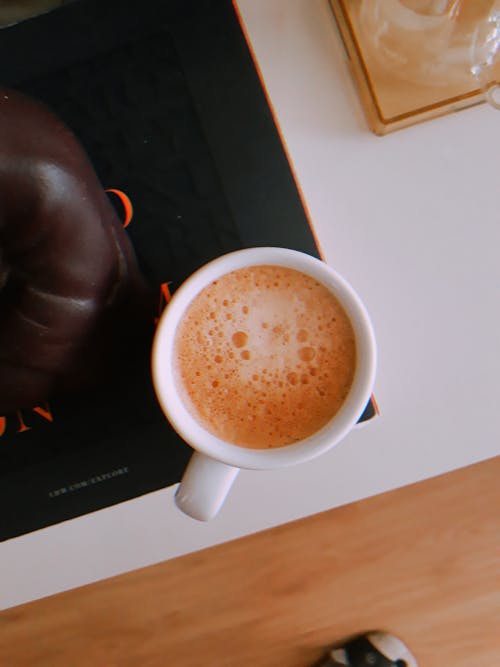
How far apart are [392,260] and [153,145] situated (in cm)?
22

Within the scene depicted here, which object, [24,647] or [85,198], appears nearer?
[85,198]

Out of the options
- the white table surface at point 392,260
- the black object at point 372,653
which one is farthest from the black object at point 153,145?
the black object at point 372,653

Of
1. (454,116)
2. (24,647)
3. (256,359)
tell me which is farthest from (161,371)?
(24,647)

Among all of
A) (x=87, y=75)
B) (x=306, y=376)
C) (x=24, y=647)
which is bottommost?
(x=24, y=647)

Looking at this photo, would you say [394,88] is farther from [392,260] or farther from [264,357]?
[264,357]

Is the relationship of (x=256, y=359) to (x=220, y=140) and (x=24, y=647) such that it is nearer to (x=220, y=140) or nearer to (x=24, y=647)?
(x=220, y=140)

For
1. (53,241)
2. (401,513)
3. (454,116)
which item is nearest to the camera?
(53,241)

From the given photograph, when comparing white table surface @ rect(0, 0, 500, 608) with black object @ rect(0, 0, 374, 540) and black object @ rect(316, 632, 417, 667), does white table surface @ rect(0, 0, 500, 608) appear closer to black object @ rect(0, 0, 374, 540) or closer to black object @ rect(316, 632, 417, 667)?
black object @ rect(0, 0, 374, 540)

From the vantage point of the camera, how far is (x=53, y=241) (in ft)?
1.12

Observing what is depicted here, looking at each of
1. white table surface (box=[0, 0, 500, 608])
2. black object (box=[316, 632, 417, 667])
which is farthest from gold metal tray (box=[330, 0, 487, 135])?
black object (box=[316, 632, 417, 667])

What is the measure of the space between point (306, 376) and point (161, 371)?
0.34 ft

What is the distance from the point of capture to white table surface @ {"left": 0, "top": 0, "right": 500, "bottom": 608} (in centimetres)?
50

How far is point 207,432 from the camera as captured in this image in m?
0.42

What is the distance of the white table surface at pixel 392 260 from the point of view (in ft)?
1.65
